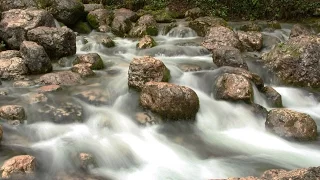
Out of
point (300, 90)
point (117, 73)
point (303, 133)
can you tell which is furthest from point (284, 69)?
point (117, 73)

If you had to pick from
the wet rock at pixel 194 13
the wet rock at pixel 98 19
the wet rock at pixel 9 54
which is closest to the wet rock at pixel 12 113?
the wet rock at pixel 9 54

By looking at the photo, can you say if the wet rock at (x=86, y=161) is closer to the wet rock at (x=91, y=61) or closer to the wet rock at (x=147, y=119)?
the wet rock at (x=147, y=119)

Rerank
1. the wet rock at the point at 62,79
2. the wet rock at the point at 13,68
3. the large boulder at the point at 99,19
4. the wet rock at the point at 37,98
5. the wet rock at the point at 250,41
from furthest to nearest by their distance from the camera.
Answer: the large boulder at the point at 99,19 < the wet rock at the point at 250,41 < the wet rock at the point at 13,68 < the wet rock at the point at 62,79 < the wet rock at the point at 37,98

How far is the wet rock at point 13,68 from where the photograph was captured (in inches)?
344

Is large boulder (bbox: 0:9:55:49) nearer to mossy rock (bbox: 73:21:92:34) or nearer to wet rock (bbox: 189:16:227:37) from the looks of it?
mossy rock (bbox: 73:21:92:34)

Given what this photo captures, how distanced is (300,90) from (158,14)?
392 inches

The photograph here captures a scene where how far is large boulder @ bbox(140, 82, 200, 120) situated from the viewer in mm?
6758

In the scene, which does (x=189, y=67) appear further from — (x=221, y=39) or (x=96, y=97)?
(x=96, y=97)

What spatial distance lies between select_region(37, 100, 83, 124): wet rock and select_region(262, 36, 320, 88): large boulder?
5.80 m

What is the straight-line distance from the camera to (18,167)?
4758 mm

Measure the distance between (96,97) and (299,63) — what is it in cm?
569

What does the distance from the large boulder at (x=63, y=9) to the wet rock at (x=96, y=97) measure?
281 inches

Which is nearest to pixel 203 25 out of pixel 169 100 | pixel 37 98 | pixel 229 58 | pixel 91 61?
pixel 229 58

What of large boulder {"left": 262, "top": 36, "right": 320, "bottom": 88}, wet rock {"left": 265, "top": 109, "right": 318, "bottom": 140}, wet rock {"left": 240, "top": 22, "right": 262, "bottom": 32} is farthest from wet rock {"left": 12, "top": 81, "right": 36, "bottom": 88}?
wet rock {"left": 240, "top": 22, "right": 262, "bottom": 32}
